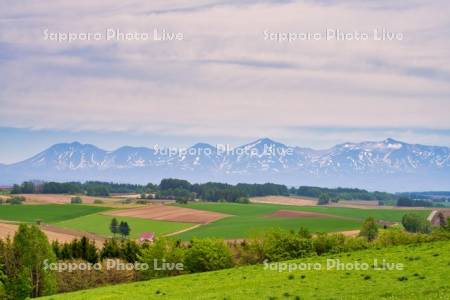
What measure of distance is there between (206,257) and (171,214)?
10823cm

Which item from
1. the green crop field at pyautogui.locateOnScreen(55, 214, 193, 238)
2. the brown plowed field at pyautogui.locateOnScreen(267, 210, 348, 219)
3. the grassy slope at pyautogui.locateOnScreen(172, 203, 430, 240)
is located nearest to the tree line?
the grassy slope at pyautogui.locateOnScreen(172, 203, 430, 240)

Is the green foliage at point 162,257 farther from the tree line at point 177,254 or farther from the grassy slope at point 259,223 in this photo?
the grassy slope at point 259,223

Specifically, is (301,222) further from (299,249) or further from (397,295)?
(397,295)

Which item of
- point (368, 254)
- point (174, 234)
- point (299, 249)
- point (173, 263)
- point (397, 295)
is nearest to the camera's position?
point (397, 295)

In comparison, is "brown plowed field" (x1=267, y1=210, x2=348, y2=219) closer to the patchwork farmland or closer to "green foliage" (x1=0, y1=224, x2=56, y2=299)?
the patchwork farmland

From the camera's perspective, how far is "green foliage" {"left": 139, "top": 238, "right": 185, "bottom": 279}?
70.1 m

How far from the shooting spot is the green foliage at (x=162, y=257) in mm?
70106

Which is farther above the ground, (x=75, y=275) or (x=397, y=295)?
(x=397, y=295)

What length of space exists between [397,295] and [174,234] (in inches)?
4553

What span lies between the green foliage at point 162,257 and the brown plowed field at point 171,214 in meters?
85.7

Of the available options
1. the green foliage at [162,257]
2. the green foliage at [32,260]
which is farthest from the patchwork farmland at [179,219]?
the green foliage at [162,257]

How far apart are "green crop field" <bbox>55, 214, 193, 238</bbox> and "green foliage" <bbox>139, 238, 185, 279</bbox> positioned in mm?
67041

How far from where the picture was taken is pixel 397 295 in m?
28.2

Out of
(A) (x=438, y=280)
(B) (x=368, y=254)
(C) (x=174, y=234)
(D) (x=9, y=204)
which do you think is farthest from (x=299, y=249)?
(D) (x=9, y=204)
